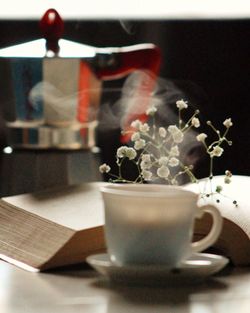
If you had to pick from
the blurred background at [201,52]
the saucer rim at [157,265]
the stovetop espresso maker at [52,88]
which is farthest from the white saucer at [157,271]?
the blurred background at [201,52]

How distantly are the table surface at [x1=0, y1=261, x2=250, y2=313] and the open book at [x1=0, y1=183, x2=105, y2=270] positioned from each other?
0.02 meters

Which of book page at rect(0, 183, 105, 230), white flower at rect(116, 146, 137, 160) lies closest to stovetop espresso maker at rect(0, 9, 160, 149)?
book page at rect(0, 183, 105, 230)

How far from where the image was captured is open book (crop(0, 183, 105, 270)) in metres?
0.85

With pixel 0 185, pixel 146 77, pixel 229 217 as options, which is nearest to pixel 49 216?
pixel 229 217

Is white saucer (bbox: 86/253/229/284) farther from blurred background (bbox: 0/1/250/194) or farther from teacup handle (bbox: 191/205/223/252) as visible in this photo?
blurred background (bbox: 0/1/250/194)

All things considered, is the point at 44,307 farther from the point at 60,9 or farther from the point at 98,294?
the point at 60,9

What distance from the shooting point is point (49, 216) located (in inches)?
35.2

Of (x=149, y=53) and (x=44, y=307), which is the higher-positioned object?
(x=149, y=53)

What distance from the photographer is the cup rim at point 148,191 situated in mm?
775

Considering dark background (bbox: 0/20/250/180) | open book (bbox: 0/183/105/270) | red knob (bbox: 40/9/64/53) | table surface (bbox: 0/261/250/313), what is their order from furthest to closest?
1. dark background (bbox: 0/20/250/180)
2. red knob (bbox: 40/9/64/53)
3. open book (bbox: 0/183/105/270)
4. table surface (bbox: 0/261/250/313)

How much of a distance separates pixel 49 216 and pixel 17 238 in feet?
0.15

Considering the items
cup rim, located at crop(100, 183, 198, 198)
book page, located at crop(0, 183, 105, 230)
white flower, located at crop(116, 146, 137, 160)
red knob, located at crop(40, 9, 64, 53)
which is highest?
red knob, located at crop(40, 9, 64, 53)

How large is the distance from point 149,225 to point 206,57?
691 millimetres

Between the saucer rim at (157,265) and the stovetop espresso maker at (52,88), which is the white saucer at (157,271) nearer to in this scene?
the saucer rim at (157,265)
